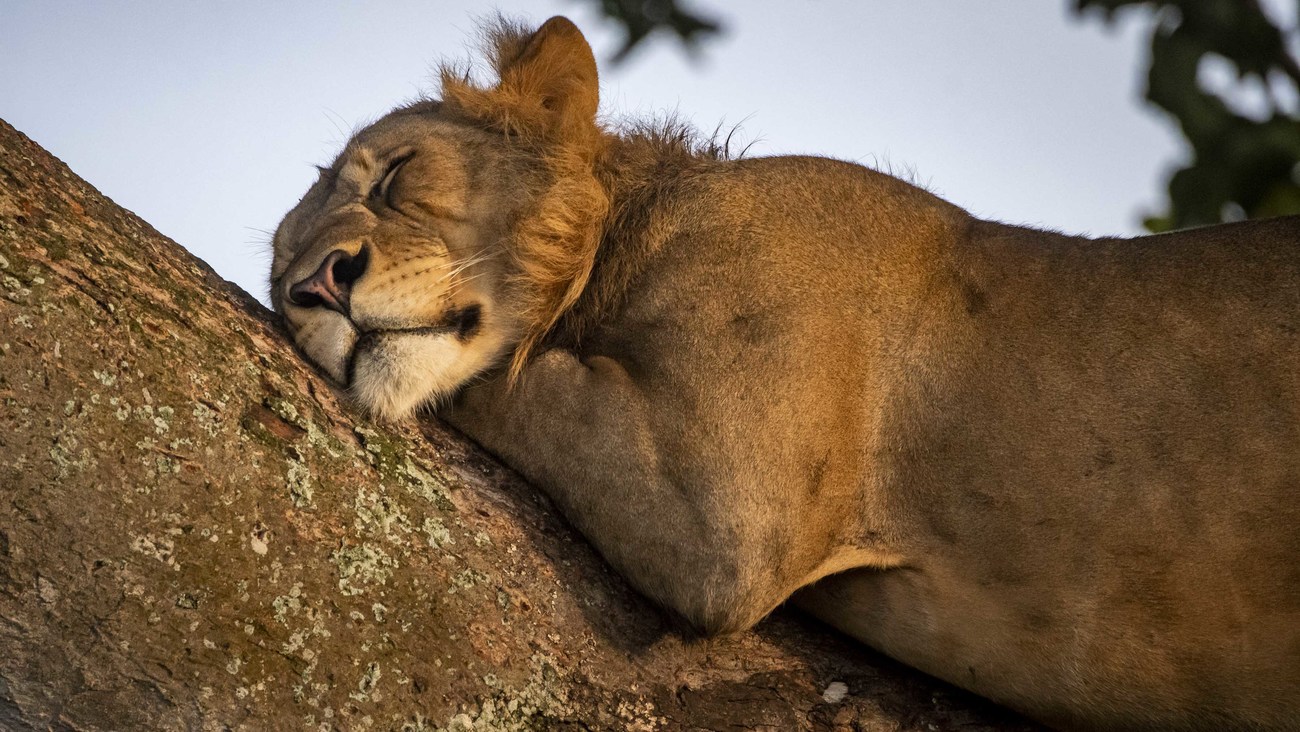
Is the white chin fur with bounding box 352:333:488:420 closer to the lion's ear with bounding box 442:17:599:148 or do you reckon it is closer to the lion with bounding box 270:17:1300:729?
the lion with bounding box 270:17:1300:729

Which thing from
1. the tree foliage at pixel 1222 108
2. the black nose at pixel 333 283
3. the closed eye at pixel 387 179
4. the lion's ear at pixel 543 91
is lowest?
the black nose at pixel 333 283

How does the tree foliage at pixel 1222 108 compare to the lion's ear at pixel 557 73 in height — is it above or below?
above

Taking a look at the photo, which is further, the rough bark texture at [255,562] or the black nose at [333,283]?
the black nose at [333,283]

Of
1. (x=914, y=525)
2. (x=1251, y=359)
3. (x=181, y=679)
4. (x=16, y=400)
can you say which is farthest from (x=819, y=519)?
(x=16, y=400)

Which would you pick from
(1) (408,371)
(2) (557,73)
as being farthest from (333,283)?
(2) (557,73)

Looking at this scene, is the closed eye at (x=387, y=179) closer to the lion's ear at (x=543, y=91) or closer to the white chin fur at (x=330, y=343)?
the lion's ear at (x=543, y=91)

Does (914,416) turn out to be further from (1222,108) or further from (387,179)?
(387,179)

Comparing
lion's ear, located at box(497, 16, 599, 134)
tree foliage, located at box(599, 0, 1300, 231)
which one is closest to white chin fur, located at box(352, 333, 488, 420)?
lion's ear, located at box(497, 16, 599, 134)

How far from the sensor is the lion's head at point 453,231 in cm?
352

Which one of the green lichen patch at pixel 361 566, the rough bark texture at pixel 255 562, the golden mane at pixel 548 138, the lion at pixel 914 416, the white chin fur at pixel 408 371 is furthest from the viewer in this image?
the golden mane at pixel 548 138

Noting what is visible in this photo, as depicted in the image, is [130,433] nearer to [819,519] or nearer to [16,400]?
[16,400]

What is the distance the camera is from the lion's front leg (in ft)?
10.4

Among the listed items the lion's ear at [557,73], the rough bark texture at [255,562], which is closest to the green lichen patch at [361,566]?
the rough bark texture at [255,562]

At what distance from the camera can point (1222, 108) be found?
11.1 feet
